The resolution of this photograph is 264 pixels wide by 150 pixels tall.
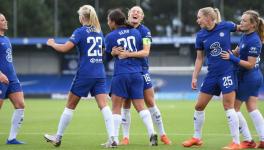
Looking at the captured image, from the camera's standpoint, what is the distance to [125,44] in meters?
11.3

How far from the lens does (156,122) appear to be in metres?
12.2

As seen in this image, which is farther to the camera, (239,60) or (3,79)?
(3,79)

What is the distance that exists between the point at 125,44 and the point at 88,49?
2.28 feet

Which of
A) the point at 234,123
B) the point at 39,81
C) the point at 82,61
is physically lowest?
the point at 39,81

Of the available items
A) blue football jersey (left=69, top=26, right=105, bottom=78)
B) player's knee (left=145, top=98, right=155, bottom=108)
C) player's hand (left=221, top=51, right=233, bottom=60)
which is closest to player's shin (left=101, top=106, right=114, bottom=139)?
blue football jersey (left=69, top=26, right=105, bottom=78)

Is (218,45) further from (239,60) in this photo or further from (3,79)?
(3,79)

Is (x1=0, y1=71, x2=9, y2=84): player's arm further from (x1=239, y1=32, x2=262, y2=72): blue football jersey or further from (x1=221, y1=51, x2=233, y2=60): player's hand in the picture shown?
(x1=239, y1=32, x2=262, y2=72): blue football jersey

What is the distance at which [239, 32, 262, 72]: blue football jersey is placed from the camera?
11016 mm

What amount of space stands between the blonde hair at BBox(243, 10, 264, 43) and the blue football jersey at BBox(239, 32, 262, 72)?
0.19m

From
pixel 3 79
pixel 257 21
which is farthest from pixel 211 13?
pixel 3 79

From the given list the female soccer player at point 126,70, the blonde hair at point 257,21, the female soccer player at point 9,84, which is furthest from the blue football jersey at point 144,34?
the female soccer player at point 9,84

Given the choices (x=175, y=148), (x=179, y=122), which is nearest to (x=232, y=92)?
(x=175, y=148)

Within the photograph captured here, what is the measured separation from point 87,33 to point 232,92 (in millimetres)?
2720

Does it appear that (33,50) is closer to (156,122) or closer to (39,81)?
(39,81)
